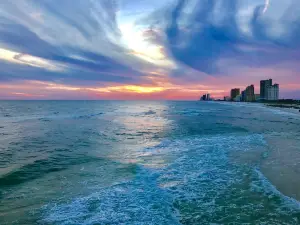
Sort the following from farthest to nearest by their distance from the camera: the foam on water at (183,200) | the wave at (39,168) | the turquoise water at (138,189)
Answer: the wave at (39,168), the turquoise water at (138,189), the foam on water at (183,200)

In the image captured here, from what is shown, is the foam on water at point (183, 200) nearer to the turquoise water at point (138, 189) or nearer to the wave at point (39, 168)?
the turquoise water at point (138, 189)

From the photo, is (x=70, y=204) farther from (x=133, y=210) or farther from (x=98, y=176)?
(x=98, y=176)

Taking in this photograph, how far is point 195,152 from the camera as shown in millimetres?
16438

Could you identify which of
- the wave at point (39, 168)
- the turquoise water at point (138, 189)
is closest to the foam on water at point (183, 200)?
the turquoise water at point (138, 189)

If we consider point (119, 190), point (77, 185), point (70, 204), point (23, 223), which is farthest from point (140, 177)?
point (23, 223)

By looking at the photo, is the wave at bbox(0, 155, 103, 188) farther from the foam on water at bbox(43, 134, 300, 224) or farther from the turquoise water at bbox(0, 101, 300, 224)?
the foam on water at bbox(43, 134, 300, 224)

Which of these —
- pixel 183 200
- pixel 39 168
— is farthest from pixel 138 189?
pixel 39 168

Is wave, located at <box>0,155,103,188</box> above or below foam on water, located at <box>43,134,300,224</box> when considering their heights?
below

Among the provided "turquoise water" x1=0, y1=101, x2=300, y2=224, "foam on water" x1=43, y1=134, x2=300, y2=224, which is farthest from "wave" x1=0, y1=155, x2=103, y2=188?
"foam on water" x1=43, y1=134, x2=300, y2=224

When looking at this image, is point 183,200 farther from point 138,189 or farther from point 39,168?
point 39,168

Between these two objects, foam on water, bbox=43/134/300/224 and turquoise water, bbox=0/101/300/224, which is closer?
foam on water, bbox=43/134/300/224

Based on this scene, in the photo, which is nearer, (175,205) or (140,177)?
(175,205)

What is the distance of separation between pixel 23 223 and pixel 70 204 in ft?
5.05

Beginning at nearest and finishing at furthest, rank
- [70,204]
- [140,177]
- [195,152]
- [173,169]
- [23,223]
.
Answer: [23,223] < [70,204] < [140,177] < [173,169] < [195,152]
